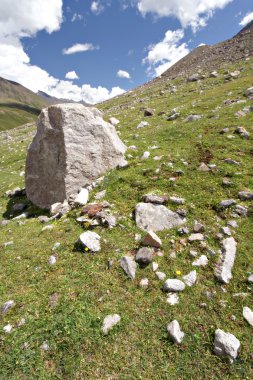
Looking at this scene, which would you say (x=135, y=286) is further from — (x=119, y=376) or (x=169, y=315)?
(x=119, y=376)

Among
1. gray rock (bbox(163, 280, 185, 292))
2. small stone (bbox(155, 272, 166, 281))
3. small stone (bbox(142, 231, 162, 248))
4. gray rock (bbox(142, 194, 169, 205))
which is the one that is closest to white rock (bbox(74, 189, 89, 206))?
gray rock (bbox(142, 194, 169, 205))

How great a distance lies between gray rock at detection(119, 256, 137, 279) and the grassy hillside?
0.61ft

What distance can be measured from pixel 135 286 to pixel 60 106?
10135 millimetres

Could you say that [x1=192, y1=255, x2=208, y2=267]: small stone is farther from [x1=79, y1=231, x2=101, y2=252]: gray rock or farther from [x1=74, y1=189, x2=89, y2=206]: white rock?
[x1=74, y1=189, x2=89, y2=206]: white rock

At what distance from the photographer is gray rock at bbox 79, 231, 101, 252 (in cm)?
855

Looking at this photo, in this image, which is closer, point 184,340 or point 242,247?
point 184,340

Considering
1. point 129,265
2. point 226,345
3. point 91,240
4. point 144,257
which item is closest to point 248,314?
point 226,345

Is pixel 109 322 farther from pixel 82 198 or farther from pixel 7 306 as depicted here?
pixel 82 198

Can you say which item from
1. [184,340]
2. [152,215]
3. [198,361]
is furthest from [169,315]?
[152,215]

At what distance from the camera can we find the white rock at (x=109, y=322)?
6.23 meters

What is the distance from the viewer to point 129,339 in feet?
19.9

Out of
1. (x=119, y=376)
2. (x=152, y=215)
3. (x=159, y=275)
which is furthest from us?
Result: (x=152, y=215)

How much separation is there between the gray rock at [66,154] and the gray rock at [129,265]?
18.7 ft

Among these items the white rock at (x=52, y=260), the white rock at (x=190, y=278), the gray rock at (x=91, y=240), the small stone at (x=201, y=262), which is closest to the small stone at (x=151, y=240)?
the small stone at (x=201, y=262)
